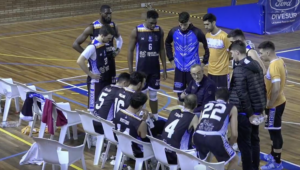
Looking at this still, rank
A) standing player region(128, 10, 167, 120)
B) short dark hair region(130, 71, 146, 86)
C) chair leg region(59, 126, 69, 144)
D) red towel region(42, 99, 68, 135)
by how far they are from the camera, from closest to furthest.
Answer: short dark hair region(130, 71, 146, 86), red towel region(42, 99, 68, 135), chair leg region(59, 126, 69, 144), standing player region(128, 10, 167, 120)

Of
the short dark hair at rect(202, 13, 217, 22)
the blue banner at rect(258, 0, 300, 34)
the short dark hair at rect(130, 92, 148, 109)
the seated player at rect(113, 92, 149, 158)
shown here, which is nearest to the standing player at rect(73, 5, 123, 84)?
the short dark hair at rect(202, 13, 217, 22)

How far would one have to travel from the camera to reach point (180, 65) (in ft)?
33.1

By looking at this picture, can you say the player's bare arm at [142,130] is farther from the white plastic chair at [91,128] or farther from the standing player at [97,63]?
the standing player at [97,63]

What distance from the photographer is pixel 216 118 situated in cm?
722

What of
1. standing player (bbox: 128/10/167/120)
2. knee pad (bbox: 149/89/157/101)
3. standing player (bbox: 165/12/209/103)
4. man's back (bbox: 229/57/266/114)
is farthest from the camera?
knee pad (bbox: 149/89/157/101)

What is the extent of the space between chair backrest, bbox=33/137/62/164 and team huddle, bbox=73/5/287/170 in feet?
3.49

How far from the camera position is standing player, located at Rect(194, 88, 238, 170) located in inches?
284

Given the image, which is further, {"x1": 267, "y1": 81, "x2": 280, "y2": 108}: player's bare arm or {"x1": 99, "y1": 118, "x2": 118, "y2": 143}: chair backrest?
{"x1": 267, "y1": 81, "x2": 280, "y2": 108}: player's bare arm

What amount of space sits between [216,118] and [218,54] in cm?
280

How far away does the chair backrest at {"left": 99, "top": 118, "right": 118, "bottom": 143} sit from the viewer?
26.5 feet

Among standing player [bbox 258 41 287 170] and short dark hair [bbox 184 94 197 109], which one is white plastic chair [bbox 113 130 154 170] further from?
standing player [bbox 258 41 287 170]

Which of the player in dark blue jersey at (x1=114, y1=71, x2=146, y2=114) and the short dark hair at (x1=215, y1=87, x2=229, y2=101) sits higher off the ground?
the short dark hair at (x1=215, y1=87, x2=229, y2=101)

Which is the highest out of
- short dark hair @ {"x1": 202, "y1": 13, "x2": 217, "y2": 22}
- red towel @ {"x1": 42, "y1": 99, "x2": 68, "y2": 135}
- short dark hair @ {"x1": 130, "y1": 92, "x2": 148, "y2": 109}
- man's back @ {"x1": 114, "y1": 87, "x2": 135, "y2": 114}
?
short dark hair @ {"x1": 202, "y1": 13, "x2": 217, "y2": 22}

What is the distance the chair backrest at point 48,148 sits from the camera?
23.6 feet
